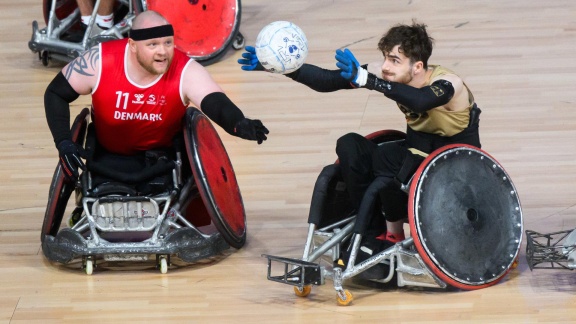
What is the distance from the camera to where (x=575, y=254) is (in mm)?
7734

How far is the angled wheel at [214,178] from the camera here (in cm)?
824

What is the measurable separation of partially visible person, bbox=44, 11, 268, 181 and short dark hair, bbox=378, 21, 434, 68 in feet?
3.31

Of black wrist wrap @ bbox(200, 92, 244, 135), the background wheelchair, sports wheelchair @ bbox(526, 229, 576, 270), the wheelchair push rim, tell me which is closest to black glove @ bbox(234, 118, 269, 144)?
black wrist wrap @ bbox(200, 92, 244, 135)

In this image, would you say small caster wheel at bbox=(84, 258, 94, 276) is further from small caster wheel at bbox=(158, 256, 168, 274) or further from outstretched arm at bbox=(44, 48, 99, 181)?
outstretched arm at bbox=(44, 48, 99, 181)

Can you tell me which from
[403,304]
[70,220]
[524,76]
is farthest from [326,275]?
[524,76]

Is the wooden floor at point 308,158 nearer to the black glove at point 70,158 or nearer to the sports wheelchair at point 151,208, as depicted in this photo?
the sports wheelchair at point 151,208

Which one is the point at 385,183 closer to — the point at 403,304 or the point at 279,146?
the point at 403,304

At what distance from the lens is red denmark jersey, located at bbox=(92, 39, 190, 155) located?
8.41 meters

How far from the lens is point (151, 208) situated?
329 inches

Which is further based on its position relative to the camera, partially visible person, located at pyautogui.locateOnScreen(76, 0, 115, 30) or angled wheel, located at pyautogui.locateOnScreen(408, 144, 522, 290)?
partially visible person, located at pyautogui.locateOnScreen(76, 0, 115, 30)

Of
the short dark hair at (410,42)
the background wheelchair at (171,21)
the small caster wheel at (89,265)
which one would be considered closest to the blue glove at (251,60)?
the short dark hair at (410,42)

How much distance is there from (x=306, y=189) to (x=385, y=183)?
5.86 ft

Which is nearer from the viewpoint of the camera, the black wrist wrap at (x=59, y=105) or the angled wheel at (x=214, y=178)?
the angled wheel at (x=214, y=178)

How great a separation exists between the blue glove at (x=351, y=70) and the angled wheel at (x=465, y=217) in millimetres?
537
